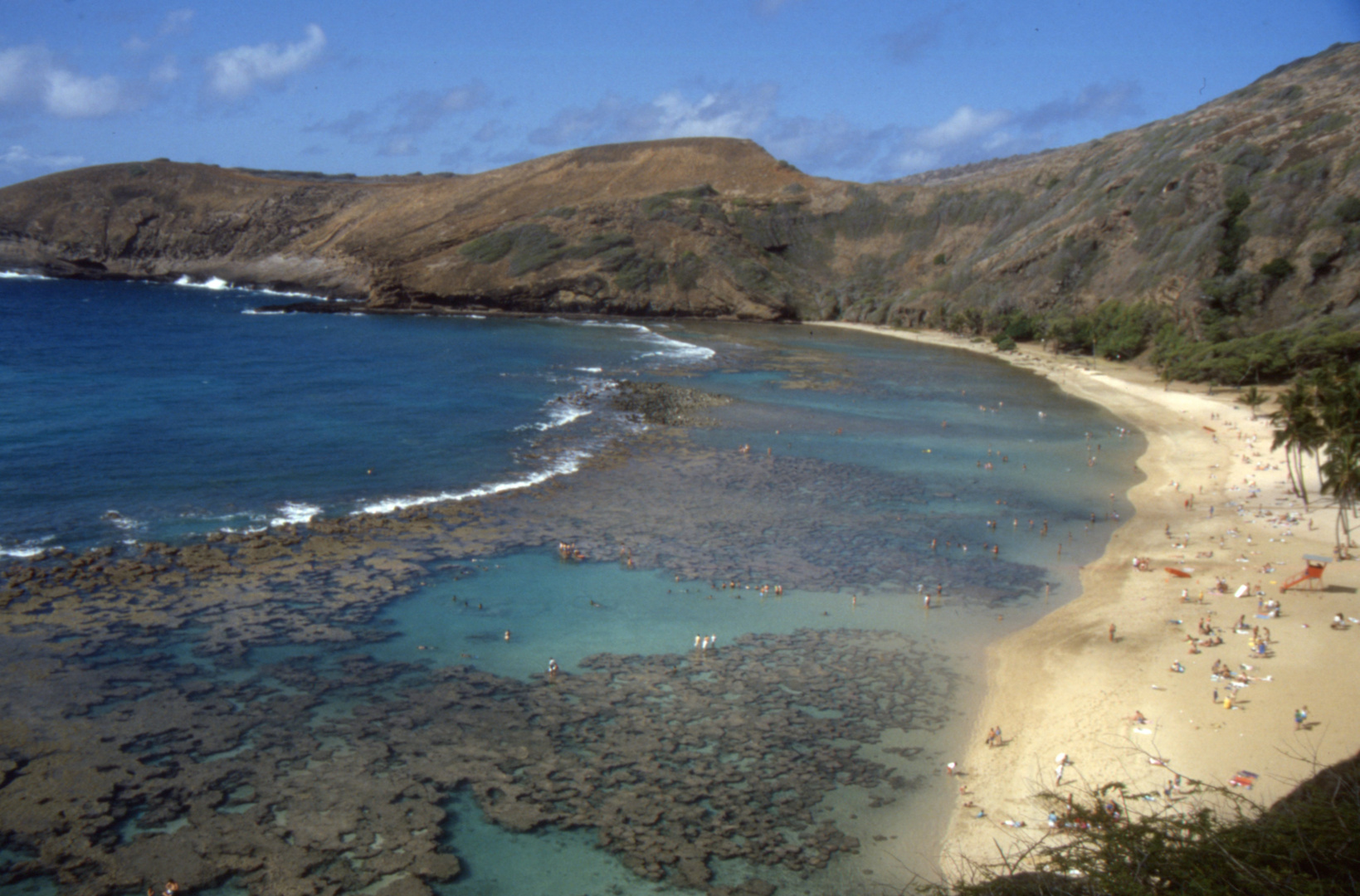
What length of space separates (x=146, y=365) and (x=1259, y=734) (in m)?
77.3

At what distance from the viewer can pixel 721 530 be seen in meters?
37.6

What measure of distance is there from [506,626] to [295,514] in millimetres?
13553

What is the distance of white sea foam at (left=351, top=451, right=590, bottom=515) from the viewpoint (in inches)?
1528

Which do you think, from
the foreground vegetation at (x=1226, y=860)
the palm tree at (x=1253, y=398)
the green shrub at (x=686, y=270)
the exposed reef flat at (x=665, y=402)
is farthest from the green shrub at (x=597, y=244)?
the foreground vegetation at (x=1226, y=860)

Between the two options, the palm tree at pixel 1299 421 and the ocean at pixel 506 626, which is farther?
the palm tree at pixel 1299 421

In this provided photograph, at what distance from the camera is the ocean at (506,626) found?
1861 cm

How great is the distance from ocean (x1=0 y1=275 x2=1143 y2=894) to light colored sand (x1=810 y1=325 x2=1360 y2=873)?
1251 mm

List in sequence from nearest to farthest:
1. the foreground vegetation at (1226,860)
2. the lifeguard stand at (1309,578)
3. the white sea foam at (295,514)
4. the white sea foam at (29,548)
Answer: the foreground vegetation at (1226,860) → the lifeguard stand at (1309,578) → the white sea foam at (29,548) → the white sea foam at (295,514)

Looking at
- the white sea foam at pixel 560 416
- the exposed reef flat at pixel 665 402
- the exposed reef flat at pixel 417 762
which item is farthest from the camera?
the exposed reef flat at pixel 665 402

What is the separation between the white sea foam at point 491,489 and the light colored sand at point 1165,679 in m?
23.5

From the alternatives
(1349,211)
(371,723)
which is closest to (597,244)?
(1349,211)

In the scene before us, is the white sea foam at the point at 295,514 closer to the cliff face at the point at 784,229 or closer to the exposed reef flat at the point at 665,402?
the exposed reef flat at the point at 665,402

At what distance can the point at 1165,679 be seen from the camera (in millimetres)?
24938

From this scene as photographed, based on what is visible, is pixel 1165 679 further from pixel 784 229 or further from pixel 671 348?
pixel 784 229
